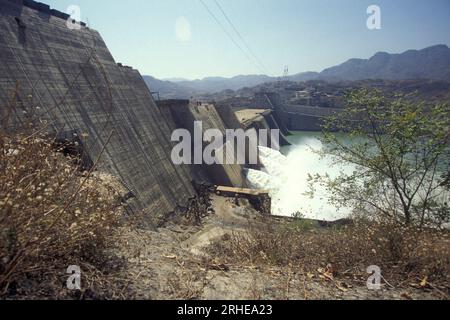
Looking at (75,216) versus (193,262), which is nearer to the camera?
(75,216)

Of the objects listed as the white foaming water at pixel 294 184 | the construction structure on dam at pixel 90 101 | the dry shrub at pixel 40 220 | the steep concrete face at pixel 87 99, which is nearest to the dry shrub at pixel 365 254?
the dry shrub at pixel 40 220

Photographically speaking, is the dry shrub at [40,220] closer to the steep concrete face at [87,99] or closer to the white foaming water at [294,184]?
the steep concrete face at [87,99]

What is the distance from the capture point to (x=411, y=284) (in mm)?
4199

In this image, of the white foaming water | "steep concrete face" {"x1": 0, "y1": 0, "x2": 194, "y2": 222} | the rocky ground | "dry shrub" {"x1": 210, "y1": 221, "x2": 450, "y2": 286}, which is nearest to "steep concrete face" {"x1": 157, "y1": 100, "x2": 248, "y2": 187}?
the white foaming water

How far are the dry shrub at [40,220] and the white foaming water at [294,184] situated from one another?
38.2 feet

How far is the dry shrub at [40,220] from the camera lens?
118 inches

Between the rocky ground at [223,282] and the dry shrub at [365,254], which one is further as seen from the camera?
the dry shrub at [365,254]

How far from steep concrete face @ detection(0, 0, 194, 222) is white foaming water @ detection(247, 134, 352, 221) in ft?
23.9

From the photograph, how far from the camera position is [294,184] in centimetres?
2977

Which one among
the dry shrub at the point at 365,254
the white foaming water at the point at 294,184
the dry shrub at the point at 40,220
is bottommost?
the white foaming water at the point at 294,184
